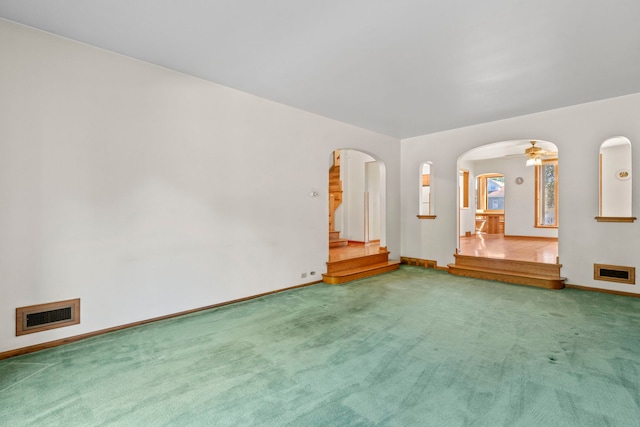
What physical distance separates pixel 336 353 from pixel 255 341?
0.79 meters

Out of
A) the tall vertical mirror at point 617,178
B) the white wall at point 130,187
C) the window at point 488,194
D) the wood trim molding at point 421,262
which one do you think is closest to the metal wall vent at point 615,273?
the wood trim molding at point 421,262

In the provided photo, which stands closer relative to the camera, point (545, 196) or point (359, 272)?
point (359, 272)

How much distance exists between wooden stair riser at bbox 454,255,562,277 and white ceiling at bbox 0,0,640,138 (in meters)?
2.67

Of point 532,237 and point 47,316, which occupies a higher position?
point 532,237

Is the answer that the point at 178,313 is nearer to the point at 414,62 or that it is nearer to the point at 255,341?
the point at 255,341

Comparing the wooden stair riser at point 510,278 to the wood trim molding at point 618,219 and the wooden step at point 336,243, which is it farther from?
the wooden step at point 336,243

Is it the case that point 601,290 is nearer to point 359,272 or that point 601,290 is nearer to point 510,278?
point 510,278

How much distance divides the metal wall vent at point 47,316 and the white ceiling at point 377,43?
2480 mm

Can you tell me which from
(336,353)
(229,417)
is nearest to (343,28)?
(336,353)

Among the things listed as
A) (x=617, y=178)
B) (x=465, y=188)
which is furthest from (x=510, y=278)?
(x=465, y=188)

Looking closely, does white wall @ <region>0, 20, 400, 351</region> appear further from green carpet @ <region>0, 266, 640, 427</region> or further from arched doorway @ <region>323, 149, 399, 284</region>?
arched doorway @ <region>323, 149, 399, 284</region>

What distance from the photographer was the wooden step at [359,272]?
511cm

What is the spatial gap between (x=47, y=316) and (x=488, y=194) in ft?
44.1

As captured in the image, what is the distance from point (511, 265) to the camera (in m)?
5.43
